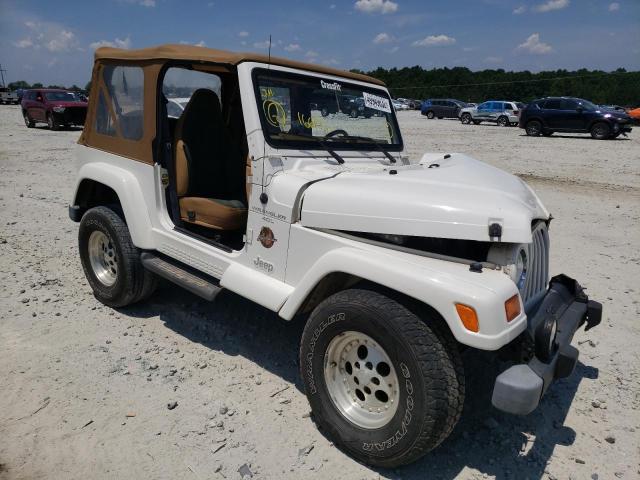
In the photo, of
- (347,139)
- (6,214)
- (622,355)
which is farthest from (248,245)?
(6,214)

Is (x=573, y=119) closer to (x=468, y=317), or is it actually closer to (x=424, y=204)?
(x=424, y=204)

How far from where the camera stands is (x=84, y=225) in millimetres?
4367

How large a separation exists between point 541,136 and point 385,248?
21.2m

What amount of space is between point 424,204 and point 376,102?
1783mm

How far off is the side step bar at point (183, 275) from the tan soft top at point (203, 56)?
154 centimetres

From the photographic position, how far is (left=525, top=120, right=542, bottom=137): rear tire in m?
21.0

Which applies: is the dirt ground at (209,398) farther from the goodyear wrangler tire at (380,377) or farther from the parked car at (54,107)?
the parked car at (54,107)

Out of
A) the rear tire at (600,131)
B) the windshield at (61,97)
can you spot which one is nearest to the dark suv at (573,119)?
the rear tire at (600,131)

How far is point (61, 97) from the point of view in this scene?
797 inches

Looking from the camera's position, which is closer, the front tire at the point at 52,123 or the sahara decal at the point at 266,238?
the sahara decal at the point at 266,238

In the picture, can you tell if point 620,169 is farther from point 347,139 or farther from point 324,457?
point 324,457

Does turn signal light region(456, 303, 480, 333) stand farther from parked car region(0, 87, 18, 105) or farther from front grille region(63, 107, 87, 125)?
parked car region(0, 87, 18, 105)

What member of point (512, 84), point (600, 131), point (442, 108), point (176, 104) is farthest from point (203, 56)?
point (512, 84)

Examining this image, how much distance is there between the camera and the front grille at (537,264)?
2666mm
